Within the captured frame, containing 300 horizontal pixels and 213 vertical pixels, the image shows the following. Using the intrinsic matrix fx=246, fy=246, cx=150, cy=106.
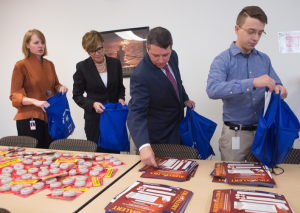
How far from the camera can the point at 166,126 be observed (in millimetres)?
1812

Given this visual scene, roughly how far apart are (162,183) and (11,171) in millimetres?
901

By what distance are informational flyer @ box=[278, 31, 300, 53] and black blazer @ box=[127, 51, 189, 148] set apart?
150 cm

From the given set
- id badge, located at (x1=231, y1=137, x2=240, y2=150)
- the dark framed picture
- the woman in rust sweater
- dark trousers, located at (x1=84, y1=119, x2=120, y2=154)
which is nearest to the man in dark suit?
id badge, located at (x1=231, y1=137, x2=240, y2=150)

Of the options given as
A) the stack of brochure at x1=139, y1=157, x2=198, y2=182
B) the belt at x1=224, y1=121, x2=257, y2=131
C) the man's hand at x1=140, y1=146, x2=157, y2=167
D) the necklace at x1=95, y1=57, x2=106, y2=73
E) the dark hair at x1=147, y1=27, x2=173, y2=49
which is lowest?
the stack of brochure at x1=139, y1=157, x2=198, y2=182

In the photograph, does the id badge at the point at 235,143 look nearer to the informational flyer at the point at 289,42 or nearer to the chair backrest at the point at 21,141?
the informational flyer at the point at 289,42

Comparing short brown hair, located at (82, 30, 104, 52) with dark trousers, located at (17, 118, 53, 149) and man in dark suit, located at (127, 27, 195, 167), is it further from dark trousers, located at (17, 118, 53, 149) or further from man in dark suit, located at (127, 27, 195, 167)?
dark trousers, located at (17, 118, 53, 149)

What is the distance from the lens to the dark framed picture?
3193 millimetres

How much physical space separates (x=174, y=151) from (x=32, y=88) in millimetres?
1625

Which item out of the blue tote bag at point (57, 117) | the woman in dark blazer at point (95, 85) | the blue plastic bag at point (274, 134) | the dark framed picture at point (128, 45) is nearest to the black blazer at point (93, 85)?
the woman in dark blazer at point (95, 85)

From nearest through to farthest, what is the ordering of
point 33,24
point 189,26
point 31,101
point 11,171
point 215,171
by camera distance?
point 215,171, point 11,171, point 31,101, point 189,26, point 33,24

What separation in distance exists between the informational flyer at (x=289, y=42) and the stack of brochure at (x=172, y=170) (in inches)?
76.8

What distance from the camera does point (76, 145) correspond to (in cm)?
206

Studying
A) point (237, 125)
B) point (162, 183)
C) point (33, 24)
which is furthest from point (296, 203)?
point (33, 24)

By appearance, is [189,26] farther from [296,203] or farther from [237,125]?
[296,203]
